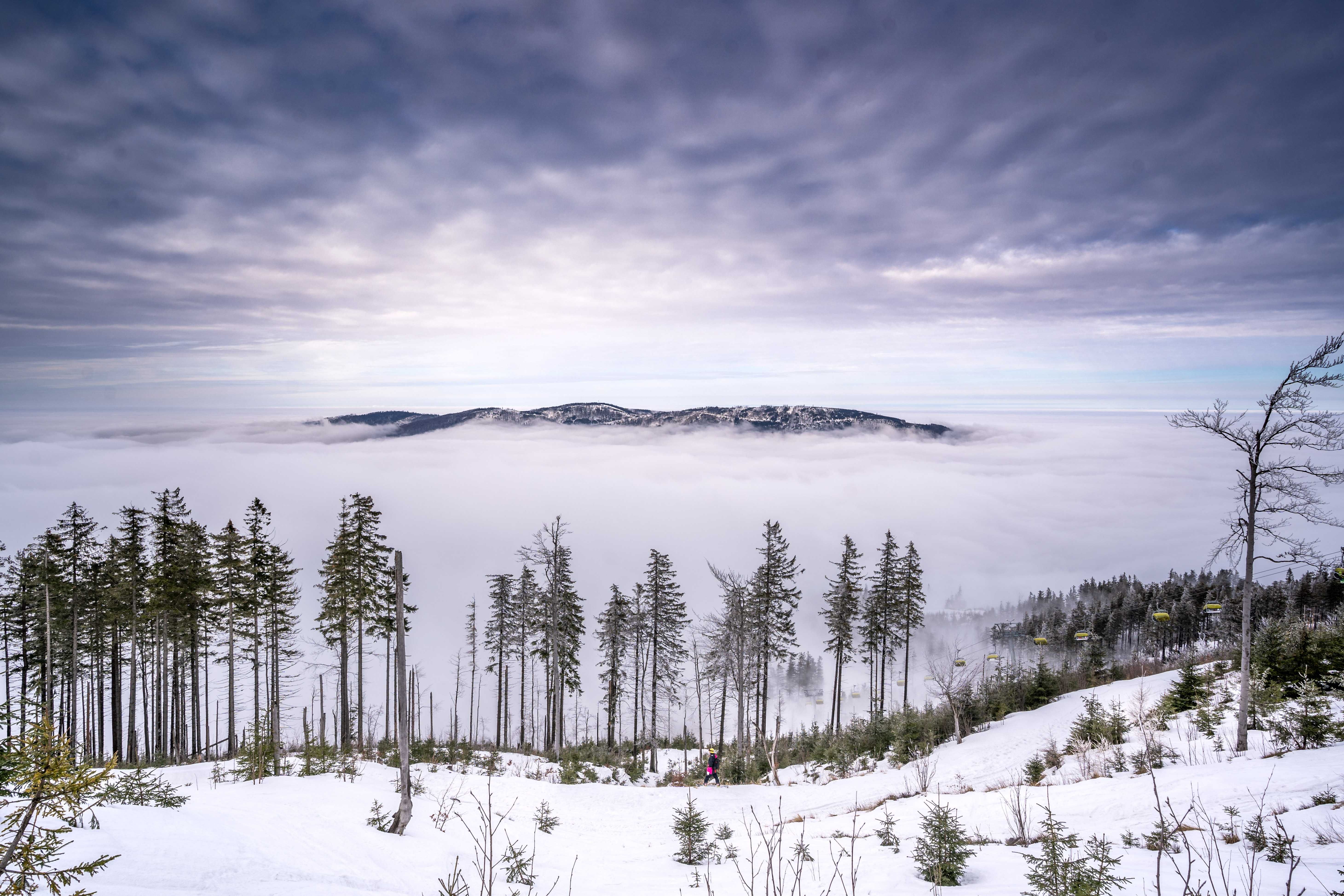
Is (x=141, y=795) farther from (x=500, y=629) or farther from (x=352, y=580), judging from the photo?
(x=500, y=629)

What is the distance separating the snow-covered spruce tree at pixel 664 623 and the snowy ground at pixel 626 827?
44.6 ft

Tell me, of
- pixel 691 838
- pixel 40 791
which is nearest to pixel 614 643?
pixel 691 838

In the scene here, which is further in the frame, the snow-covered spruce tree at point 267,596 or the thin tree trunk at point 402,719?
the snow-covered spruce tree at point 267,596

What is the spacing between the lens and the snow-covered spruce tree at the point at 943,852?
7223 mm

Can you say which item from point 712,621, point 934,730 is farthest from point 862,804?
point 712,621

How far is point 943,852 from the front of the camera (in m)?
7.38

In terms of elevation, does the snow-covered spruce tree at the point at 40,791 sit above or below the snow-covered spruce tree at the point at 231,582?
above

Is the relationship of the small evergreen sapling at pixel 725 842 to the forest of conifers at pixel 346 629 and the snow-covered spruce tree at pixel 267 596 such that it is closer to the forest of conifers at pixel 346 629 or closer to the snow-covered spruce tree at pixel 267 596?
the forest of conifers at pixel 346 629

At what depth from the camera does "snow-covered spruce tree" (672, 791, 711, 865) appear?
10.3m

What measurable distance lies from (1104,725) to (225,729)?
9418 centimetres

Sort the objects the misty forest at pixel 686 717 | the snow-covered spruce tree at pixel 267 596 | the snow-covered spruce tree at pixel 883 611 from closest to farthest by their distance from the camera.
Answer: the misty forest at pixel 686 717 < the snow-covered spruce tree at pixel 267 596 < the snow-covered spruce tree at pixel 883 611

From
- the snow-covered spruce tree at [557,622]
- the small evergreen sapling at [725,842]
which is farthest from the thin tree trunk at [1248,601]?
the snow-covered spruce tree at [557,622]

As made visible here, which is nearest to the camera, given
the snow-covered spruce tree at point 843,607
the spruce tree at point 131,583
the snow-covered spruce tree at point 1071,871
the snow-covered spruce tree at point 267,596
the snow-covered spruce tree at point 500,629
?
the snow-covered spruce tree at point 1071,871

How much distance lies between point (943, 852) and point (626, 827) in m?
10.3
